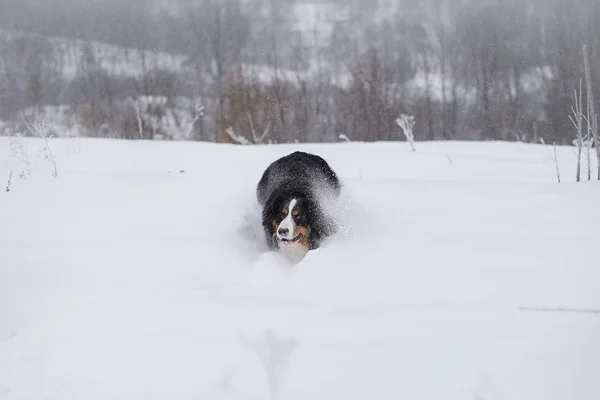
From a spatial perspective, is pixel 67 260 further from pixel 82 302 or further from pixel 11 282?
pixel 82 302

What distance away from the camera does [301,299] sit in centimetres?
230

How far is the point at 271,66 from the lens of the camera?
990 inches

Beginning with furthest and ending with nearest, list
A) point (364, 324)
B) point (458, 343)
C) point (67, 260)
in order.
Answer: point (67, 260), point (364, 324), point (458, 343)

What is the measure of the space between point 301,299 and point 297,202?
1.73 meters

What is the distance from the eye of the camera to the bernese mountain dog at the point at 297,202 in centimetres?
363

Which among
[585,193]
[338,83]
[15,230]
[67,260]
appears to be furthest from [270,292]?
[338,83]

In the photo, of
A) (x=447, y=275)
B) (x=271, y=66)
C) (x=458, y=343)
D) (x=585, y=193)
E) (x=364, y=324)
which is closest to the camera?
(x=458, y=343)

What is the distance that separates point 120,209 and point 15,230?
0.81 m

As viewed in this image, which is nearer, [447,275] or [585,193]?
[447,275]

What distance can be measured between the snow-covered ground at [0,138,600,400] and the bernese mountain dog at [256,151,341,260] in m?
0.19

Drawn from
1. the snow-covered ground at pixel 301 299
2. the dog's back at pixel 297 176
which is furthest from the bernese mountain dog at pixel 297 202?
the snow-covered ground at pixel 301 299

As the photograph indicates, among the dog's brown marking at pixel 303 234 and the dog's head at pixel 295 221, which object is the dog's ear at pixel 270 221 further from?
the dog's brown marking at pixel 303 234

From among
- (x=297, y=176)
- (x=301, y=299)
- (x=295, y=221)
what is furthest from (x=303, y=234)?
(x=301, y=299)

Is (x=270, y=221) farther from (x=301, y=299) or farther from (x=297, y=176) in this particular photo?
(x=301, y=299)
